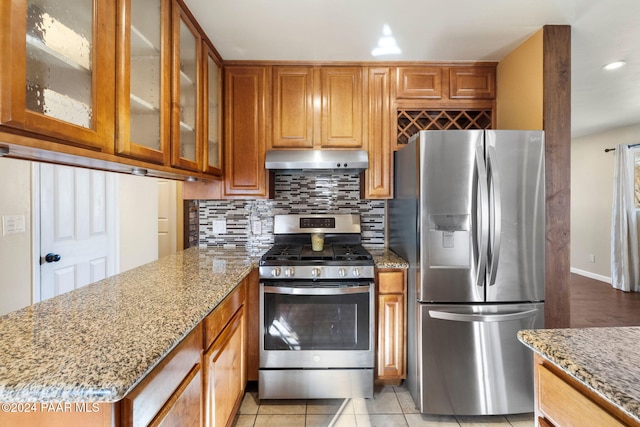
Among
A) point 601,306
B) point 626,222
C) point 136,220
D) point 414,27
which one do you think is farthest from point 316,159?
point 626,222

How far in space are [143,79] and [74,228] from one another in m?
2.00

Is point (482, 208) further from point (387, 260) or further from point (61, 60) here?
point (61, 60)

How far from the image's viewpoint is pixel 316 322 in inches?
76.4

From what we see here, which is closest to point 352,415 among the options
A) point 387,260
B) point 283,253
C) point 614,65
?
point 387,260

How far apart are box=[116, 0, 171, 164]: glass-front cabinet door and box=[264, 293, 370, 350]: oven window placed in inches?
44.5

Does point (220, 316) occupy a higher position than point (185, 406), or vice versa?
point (220, 316)

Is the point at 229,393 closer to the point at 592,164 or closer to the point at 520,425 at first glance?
the point at 520,425

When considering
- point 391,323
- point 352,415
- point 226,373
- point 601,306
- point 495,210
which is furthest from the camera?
point 601,306

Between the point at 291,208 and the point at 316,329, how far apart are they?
103cm

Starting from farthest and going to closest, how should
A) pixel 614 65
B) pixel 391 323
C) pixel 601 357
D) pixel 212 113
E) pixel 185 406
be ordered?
pixel 614 65, pixel 212 113, pixel 391 323, pixel 185 406, pixel 601 357

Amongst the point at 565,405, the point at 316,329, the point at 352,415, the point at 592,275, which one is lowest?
the point at 352,415

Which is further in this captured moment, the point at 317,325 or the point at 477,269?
the point at 317,325

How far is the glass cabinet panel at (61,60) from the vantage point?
0.83 meters

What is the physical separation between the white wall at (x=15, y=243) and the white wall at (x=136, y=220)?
2.88 ft
